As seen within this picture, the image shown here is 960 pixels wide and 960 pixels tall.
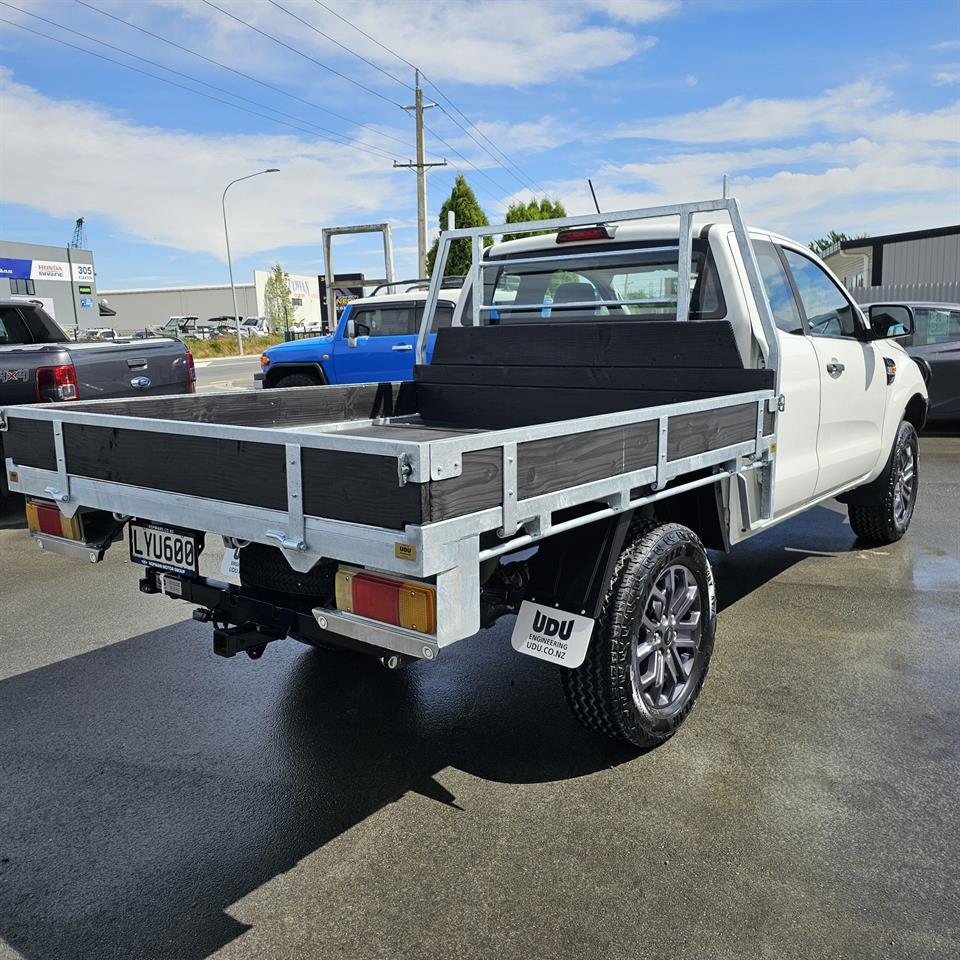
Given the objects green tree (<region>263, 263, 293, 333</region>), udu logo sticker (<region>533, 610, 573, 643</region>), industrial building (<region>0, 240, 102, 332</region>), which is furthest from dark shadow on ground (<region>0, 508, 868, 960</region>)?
green tree (<region>263, 263, 293, 333</region>)

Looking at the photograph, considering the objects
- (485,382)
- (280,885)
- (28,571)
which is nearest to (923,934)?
(280,885)

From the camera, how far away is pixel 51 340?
908 cm

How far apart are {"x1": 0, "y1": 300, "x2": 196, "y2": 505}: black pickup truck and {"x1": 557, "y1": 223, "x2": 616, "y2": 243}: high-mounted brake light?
4.61 metres

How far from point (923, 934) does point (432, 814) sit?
1.51 meters

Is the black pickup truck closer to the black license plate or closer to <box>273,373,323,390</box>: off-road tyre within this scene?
the black license plate

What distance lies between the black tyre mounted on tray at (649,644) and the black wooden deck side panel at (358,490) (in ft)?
3.64

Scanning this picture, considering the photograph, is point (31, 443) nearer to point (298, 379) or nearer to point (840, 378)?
point (840, 378)

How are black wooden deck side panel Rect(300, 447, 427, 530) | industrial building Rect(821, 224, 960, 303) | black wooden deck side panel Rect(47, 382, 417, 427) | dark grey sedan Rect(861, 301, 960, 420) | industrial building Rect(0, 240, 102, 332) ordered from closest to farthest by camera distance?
black wooden deck side panel Rect(300, 447, 427, 530), black wooden deck side panel Rect(47, 382, 417, 427), dark grey sedan Rect(861, 301, 960, 420), industrial building Rect(821, 224, 960, 303), industrial building Rect(0, 240, 102, 332)

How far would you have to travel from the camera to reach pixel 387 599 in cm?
251

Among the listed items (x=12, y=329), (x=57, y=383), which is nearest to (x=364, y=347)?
(x=12, y=329)

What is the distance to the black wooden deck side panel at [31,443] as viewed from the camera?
3365 millimetres

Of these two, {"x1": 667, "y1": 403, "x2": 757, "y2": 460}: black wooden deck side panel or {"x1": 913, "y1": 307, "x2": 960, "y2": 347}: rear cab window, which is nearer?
{"x1": 667, "y1": 403, "x2": 757, "y2": 460}: black wooden deck side panel

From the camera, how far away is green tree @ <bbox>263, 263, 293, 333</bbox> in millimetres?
70644

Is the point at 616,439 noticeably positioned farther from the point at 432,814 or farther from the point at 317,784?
the point at 317,784
